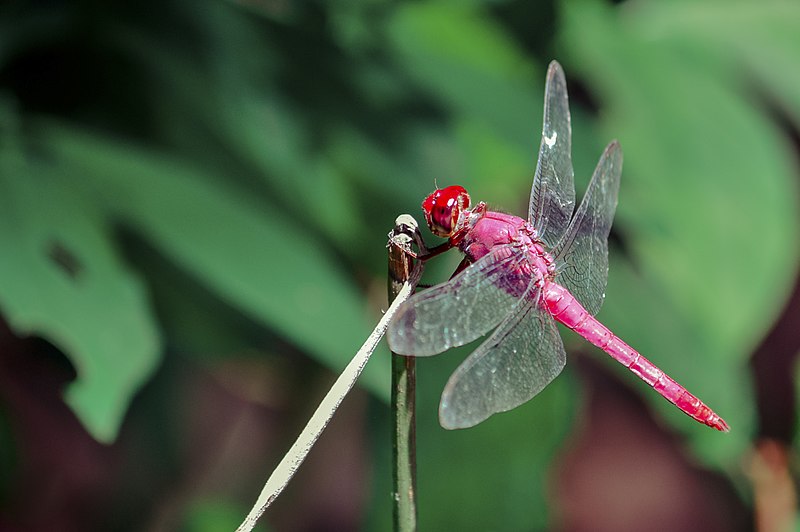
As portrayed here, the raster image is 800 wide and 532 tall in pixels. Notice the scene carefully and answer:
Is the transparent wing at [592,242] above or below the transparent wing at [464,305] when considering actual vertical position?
above

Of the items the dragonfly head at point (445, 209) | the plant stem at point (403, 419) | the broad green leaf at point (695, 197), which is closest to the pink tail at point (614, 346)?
the dragonfly head at point (445, 209)

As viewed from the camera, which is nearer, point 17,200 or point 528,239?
point 528,239

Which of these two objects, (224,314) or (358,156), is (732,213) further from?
(224,314)

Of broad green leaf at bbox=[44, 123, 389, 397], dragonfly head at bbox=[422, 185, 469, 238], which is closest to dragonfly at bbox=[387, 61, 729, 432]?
dragonfly head at bbox=[422, 185, 469, 238]

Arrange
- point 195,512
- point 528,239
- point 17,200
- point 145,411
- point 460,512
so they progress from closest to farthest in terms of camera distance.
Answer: point 528,239 → point 17,200 → point 460,512 → point 195,512 → point 145,411

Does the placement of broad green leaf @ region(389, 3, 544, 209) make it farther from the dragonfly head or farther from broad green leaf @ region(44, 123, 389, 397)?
the dragonfly head

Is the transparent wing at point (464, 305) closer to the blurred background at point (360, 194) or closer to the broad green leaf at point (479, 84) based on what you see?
the blurred background at point (360, 194)

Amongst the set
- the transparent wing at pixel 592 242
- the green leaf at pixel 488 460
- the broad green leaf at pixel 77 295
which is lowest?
the broad green leaf at pixel 77 295

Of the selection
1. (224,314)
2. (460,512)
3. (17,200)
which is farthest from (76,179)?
(460,512)
